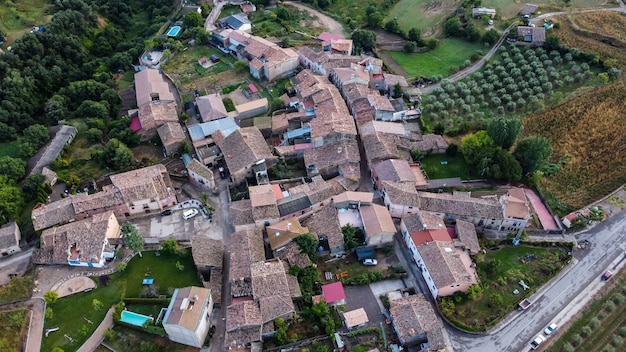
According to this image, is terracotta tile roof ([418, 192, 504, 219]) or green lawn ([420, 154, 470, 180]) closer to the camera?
terracotta tile roof ([418, 192, 504, 219])

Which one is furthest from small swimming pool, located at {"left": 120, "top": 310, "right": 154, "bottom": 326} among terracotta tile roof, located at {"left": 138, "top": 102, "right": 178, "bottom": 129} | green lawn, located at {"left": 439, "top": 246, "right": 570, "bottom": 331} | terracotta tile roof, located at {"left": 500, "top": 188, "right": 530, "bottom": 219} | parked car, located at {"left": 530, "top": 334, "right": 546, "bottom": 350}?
terracotta tile roof, located at {"left": 500, "top": 188, "right": 530, "bottom": 219}

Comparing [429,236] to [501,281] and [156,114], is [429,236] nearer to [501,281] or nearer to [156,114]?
[501,281]

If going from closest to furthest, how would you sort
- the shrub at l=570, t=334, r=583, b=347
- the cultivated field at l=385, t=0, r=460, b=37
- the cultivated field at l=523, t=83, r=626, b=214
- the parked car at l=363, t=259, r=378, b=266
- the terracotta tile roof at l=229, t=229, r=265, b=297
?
1. the shrub at l=570, t=334, r=583, b=347
2. the terracotta tile roof at l=229, t=229, r=265, b=297
3. the parked car at l=363, t=259, r=378, b=266
4. the cultivated field at l=523, t=83, r=626, b=214
5. the cultivated field at l=385, t=0, r=460, b=37

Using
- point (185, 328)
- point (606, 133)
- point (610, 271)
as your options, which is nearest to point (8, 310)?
point (185, 328)

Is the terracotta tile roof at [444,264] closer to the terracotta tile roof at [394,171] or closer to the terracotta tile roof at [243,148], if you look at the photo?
the terracotta tile roof at [394,171]

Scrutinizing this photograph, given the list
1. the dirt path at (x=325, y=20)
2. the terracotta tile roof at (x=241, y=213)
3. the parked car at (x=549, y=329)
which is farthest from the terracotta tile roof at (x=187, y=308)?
the dirt path at (x=325, y=20)

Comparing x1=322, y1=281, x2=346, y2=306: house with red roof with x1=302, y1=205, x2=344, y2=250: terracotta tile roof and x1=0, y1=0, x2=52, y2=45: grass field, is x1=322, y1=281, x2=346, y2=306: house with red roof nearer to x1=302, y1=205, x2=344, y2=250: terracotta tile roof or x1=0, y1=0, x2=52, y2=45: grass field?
x1=302, y1=205, x2=344, y2=250: terracotta tile roof

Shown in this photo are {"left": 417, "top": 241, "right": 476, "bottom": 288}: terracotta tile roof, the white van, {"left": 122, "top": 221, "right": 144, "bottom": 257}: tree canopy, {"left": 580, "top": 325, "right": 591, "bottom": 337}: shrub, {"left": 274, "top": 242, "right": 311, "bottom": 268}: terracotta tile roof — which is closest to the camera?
{"left": 580, "top": 325, "right": 591, "bottom": 337}: shrub
